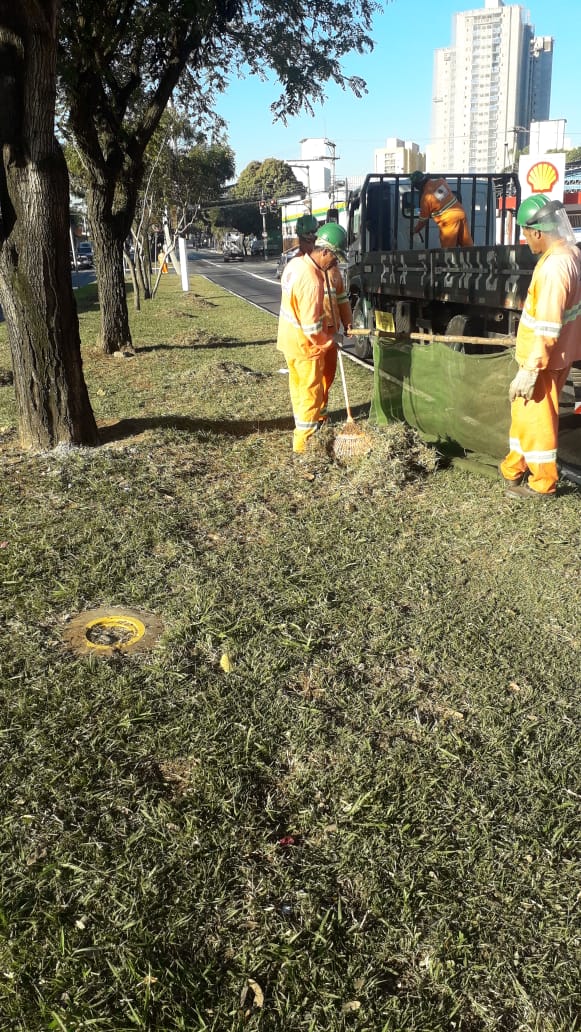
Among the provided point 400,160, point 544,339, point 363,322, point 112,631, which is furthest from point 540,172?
point 400,160

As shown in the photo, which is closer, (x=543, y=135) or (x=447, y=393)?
(x=447, y=393)

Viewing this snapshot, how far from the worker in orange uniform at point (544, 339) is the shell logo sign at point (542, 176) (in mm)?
12158

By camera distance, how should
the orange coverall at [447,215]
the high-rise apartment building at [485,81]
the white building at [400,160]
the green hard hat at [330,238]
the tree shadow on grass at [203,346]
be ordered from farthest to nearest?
the high-rise apartment building at [485,81]
the white building at [400,160]
the tree shadow on grass at [203,346]
the orange coverall at [447,215]
the green hard hat at [330,238]

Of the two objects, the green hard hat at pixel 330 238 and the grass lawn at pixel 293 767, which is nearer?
the grass lawn at pixel 293 767

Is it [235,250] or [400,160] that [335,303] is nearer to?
[400,160]

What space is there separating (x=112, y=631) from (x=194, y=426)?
12.9 ft

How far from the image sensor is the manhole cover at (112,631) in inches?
139

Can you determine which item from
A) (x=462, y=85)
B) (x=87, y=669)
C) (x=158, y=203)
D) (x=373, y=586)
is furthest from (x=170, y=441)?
(x=462, y=85)

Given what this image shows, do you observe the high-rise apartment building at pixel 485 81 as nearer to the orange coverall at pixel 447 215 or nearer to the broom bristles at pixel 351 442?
the orange coverall at pixel 447 215

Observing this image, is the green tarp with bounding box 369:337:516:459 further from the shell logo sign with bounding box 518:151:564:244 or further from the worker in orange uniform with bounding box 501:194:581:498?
the shell logo sign with bounding box 518:151:564:244

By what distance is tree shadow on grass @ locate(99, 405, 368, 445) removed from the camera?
6996mm

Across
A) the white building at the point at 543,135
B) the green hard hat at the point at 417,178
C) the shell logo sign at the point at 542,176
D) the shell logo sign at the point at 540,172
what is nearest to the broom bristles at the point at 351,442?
the green hard hat at the point at 417,178

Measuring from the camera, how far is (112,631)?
369 cm

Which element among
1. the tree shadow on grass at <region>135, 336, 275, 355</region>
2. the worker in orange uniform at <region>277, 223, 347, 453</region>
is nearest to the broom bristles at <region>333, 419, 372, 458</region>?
the worker in orange uniform at <region>277, 223, 347, 453</region>
